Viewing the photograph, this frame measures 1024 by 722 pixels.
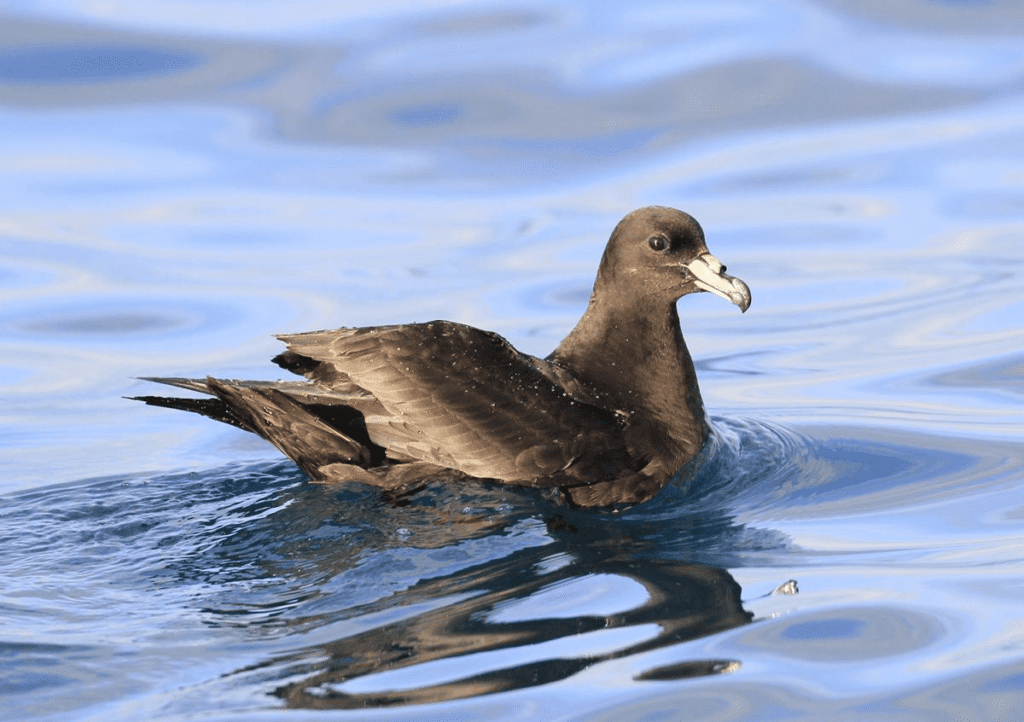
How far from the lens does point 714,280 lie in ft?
25.5

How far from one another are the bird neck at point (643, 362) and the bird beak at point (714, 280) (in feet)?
0.68

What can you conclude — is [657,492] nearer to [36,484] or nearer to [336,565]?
[336,565]

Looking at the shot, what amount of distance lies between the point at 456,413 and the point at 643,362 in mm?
1224

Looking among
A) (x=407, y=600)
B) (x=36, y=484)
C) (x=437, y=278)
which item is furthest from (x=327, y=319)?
(x=407, y=600)

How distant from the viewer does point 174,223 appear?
43.1 ft

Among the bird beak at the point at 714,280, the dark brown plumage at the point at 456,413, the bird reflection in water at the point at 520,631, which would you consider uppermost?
the bird beak at the point at 714,280

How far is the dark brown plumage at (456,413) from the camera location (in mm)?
7070

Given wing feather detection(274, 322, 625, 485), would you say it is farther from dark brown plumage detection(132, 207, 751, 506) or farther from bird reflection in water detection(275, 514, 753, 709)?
bird reflection in water detection(275, 514, 753, 709)

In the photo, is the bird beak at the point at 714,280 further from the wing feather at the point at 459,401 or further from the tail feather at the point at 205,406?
the tail feather at the point at 205,406

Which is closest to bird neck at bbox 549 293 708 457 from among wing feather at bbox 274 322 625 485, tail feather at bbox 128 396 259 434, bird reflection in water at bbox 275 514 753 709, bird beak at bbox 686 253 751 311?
bird beak at bbox 686 253 751 311

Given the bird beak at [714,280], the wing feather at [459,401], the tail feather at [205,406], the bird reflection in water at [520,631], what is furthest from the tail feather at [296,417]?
the bird beak at [714,280]

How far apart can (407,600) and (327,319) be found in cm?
534

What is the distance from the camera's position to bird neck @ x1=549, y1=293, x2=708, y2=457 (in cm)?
773

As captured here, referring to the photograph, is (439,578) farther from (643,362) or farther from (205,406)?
(643,362)
